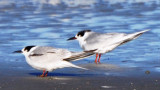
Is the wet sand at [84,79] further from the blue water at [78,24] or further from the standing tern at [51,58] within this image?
the blue water at [78,24]

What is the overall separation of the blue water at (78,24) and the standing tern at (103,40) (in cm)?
27

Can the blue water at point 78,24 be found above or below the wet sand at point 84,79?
above

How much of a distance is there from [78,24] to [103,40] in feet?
19.4

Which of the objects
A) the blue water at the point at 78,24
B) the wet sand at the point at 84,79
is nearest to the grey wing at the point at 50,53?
the wet sand at the point at 84,79

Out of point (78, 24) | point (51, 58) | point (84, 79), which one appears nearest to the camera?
point (84, 79)

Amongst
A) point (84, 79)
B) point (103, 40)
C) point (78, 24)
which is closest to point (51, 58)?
point (84, 79)

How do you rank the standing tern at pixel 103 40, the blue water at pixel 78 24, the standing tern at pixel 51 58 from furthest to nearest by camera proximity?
the blue water at pixel 78 24, the standing tern at pixel 103 40, the standing tern at pixel 51 58

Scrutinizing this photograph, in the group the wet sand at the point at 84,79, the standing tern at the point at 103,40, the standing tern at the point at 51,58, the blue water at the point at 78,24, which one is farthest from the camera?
the blue water at the point at 78,24

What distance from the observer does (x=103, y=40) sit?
9.80 metres

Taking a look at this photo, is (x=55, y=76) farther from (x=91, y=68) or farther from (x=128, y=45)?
(x=128, y=45)

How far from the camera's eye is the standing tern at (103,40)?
31.4 ft

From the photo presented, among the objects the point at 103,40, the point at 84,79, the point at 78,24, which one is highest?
the point at 103,40

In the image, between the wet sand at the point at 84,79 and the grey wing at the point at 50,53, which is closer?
the wet sand at the point at 84,79

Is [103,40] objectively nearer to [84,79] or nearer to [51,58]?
[51,58]
